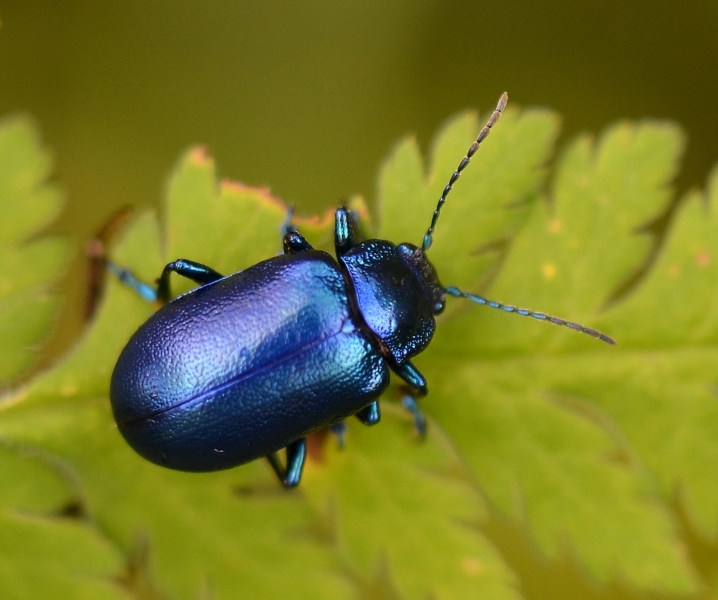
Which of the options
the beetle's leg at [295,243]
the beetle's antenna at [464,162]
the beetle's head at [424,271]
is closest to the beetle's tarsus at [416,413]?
the beetle's head at [424,271]

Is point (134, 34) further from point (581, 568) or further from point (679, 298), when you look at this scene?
point (581, 568)

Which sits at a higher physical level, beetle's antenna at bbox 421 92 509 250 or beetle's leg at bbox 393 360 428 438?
beetle's antenna at bbox 421 92 509 250

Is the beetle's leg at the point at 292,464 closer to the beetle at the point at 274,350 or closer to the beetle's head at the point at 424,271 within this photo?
the beetle at the point at 274,350

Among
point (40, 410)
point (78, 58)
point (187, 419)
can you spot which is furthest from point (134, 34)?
point (187, 419)

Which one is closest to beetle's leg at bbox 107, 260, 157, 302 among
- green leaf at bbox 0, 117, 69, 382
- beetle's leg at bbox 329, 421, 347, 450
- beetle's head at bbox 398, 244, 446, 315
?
green leaf at bbox 0, 117, 69, 382

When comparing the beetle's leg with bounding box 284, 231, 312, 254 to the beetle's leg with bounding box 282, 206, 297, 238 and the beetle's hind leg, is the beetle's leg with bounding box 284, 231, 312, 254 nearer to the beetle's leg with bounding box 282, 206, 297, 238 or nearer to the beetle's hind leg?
the beetle's leg with bounding box 282, 206, 297, 238
